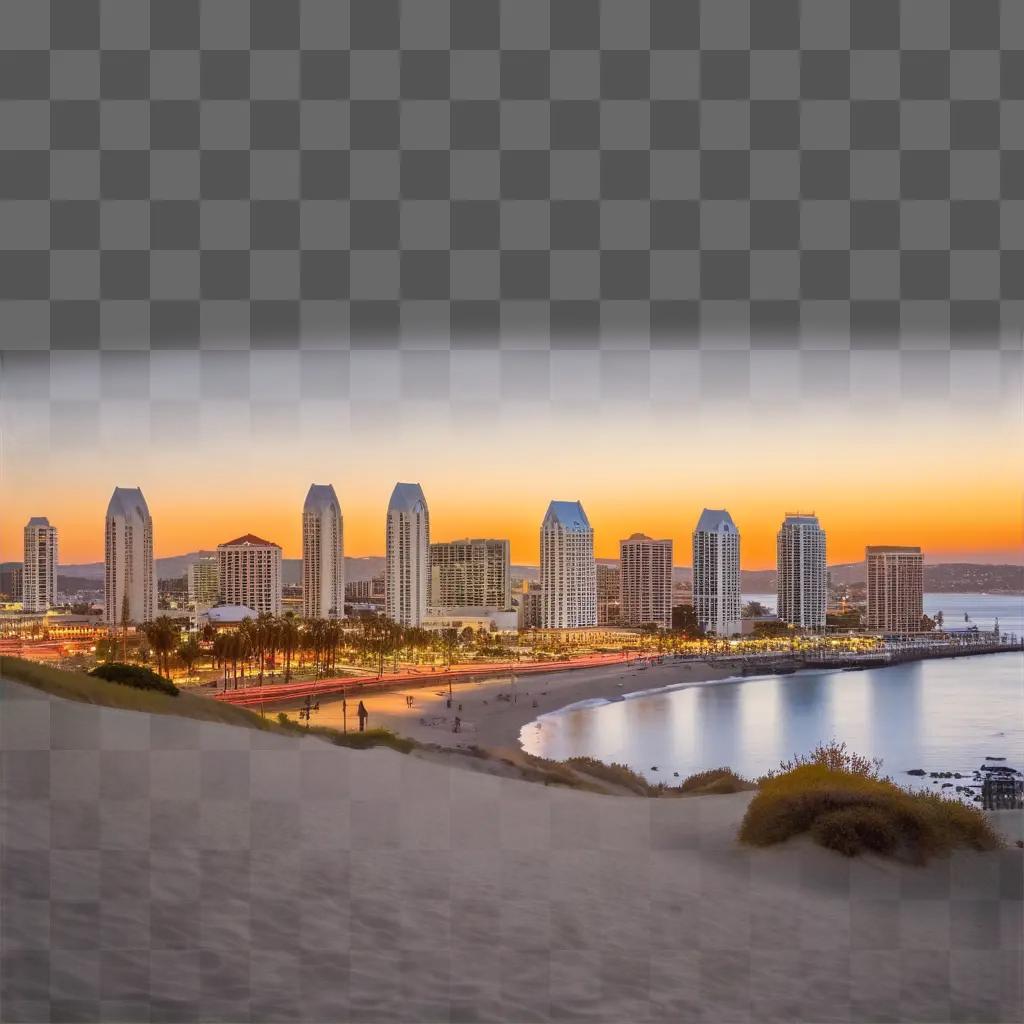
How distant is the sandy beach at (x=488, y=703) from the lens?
952 cm

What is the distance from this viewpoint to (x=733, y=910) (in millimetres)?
4215

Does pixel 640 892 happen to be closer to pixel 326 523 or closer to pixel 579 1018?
pixel 579 1018

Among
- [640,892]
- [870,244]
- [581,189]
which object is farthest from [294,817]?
[870,244]

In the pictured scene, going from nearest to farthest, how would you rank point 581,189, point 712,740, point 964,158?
point 964,158, point 581,189, point 712,740

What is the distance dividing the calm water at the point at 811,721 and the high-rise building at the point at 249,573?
133 inches

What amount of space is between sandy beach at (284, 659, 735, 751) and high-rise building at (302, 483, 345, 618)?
109 centimetres

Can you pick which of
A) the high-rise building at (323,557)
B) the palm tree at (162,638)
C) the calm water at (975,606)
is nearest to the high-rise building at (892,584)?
the calm water at (975,606)

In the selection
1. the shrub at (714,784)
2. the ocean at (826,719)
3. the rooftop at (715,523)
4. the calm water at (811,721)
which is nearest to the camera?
the shrub at (714,784)

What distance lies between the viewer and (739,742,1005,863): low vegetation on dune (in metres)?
5.12

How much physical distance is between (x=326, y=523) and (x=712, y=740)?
6258 mm

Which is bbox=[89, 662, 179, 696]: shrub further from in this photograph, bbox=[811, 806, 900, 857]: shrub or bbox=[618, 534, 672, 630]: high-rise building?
bbox=[811, 806, 900, 857]: shrub

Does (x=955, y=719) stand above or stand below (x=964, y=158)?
below

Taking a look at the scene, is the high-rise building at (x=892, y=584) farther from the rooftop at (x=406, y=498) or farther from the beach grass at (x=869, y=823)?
the rooftop at (x=406, y=498)

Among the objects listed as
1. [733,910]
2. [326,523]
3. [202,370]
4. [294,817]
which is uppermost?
[202,370]
